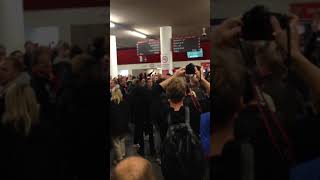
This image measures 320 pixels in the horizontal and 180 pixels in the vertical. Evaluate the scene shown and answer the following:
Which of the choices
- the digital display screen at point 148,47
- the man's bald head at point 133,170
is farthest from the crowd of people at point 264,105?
the digital display screen at point 148,47

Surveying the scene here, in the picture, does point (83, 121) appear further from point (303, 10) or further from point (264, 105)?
point (303, 10)

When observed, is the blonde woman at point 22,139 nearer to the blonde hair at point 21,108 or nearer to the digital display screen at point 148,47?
the blonde hair at point 21,108

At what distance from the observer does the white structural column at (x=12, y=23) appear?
1.11m

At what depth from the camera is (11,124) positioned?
113 cm

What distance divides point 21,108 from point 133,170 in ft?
1.21

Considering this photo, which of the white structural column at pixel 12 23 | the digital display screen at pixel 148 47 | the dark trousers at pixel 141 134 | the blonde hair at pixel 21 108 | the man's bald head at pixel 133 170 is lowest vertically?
the dark trousers at pixel 141 134

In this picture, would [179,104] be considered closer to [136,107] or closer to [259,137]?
[136,107]

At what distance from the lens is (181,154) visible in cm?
203

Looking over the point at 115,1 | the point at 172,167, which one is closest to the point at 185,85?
the point at 172,167

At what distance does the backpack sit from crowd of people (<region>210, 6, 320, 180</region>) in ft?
1.87

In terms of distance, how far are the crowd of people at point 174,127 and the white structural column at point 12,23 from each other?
343 mm

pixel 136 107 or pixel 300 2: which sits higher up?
pixel 300 2

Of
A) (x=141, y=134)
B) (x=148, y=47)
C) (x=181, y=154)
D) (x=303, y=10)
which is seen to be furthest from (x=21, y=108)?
(x=148, y=47)

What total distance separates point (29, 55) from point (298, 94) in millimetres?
758
